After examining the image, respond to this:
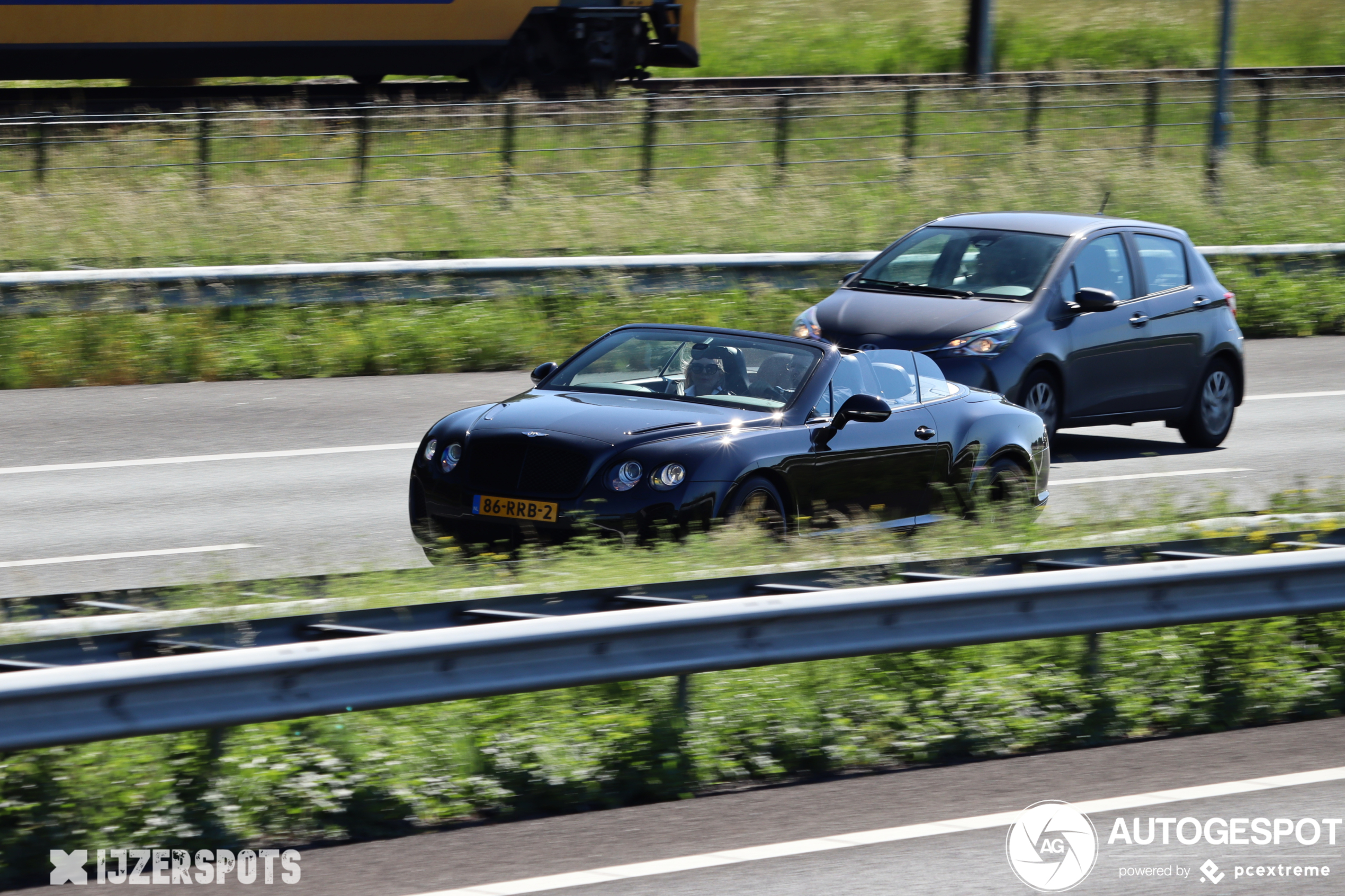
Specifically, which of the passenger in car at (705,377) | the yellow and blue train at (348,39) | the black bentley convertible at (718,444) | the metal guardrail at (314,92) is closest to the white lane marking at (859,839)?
the black bentley convertible at (718,444)

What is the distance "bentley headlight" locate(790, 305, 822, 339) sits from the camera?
12852 millimetres

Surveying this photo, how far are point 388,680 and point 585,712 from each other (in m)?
0.92

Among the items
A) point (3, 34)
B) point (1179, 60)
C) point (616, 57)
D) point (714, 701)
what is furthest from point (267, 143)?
point (1179, 60)

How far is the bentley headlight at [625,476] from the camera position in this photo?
8117 mm

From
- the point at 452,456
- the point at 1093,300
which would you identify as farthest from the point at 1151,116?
the point at 452,456

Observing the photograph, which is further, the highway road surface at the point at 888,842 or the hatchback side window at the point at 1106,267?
the hatchback side window at the point at 1106,267

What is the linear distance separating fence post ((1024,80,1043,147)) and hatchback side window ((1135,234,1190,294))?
43.2ft

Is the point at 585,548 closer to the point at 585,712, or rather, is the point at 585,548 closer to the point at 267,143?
the point at 585,712

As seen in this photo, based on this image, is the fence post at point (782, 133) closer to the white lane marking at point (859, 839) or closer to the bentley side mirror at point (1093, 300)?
the bentley side mirror at point (1093, 300)

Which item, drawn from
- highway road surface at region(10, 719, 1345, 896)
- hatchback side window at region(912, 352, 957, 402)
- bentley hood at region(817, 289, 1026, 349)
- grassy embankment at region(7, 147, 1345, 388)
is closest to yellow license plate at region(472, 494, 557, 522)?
highway road surface at region(10, 719, 1345, 896)

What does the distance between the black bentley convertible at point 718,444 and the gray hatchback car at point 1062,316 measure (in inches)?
84.3

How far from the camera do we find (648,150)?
23141mm

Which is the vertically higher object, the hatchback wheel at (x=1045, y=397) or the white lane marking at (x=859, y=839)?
the hatchback wheel at (x=1045, y=397)

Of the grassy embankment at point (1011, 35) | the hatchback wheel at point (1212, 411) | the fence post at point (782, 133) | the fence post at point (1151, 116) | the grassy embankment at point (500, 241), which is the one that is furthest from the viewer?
the grassy embankment at point (1011, 35)
